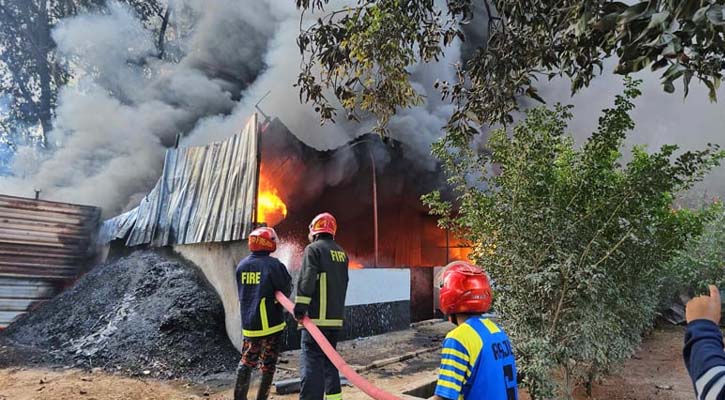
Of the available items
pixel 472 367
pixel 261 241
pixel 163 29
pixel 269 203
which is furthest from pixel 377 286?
pixel 163 29

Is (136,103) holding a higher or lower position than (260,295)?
higher

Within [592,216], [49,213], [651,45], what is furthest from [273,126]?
[651,45]

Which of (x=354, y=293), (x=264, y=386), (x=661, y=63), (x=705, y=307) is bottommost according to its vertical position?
(x=264, y=386)

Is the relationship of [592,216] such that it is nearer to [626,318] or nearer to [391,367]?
[626,318]

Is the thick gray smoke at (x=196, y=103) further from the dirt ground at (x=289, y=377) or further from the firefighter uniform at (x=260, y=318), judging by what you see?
the firefighter uniform at (x=260, y=318)

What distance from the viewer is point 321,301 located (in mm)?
4004

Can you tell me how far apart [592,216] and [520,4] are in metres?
2.08

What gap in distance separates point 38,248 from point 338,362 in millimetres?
9667

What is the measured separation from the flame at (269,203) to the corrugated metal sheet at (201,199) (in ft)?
4.93

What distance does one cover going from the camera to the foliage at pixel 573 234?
13.0 feet

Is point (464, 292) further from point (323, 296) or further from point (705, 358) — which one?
point (323, 296)

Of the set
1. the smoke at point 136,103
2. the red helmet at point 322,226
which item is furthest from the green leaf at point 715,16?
the smoke at point 136,103

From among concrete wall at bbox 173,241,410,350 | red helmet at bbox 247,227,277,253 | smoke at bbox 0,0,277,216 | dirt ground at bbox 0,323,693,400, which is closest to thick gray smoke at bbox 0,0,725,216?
smoke at bbox 0,0,277,216

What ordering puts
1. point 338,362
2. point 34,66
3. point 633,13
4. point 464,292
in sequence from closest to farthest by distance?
1. point 464,292
2. point 633,13
3. point 338,362
4. point 34,66
